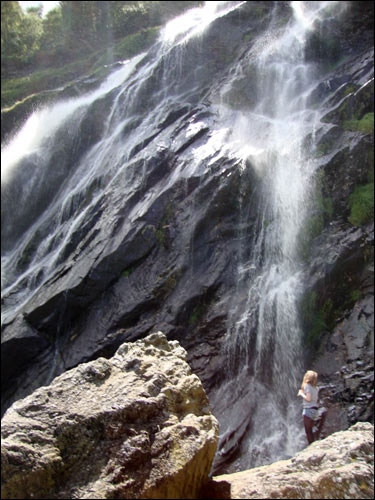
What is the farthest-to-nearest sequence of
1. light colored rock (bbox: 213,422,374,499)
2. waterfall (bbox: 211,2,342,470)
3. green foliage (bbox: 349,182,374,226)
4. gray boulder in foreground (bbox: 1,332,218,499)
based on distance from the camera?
1. green foliage (bbox: 349,182,374,226)
2. waterfall (bbox: 211,2,342,470)
3. light colored rock (bbox: 213,422,374,499)
4. gray boulder in foreground (bbox: 1,332,218,499)

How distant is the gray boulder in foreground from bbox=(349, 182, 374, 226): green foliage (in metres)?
7.05

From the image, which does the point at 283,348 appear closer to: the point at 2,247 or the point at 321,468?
the point at 321,468

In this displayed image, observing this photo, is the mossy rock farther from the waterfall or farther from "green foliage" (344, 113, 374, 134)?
the waterfall

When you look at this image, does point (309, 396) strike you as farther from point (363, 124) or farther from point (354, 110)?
point (354, 110)

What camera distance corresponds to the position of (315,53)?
1443 cm

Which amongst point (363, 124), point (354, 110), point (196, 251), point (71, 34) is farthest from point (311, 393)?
point (71, 34)

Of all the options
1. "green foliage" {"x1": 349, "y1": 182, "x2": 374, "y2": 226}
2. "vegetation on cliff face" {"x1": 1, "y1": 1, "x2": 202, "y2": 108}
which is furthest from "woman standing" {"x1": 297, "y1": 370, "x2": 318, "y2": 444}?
"vegetation on cliff face" {"x1": 1, "y1": 1, "x2": 202, "y2": 108}

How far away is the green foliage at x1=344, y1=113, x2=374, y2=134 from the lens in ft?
33.8

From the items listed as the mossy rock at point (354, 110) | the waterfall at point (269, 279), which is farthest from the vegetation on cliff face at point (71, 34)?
the mossy rock at point (354, 110)

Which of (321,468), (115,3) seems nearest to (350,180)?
(321,468)

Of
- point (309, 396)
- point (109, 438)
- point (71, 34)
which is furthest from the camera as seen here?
point (71, 34)

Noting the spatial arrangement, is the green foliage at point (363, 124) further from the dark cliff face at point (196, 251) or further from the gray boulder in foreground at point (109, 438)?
the gray boulder in foreground at point (109, 438)

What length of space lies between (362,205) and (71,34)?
27550 millimetres

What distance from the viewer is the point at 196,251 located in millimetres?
10336
